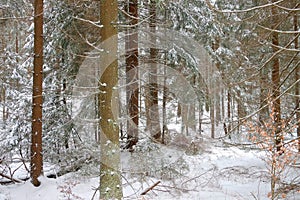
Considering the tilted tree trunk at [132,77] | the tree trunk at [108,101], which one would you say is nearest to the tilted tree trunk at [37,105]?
the tilted tree trunk at [132,77]

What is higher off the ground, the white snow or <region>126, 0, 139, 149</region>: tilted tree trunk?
<region>126, 0, 139, 149</region>: tilted tree trunk

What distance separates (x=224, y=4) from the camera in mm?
13797

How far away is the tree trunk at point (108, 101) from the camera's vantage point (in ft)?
15.9

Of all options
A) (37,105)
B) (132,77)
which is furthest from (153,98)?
(37,105)

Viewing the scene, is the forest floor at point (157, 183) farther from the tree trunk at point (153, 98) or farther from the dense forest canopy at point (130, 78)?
the tree trunk at point (153, 98)

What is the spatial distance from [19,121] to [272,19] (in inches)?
273

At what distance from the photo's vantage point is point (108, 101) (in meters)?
4.88

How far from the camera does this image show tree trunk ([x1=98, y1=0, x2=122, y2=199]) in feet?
15.9

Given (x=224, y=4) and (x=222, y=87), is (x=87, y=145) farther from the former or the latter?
(x=224, y=4)

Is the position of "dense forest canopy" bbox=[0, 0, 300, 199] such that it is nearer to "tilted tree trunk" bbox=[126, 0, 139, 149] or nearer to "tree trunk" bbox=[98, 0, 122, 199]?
"tilted tree trunk" bbox=[126, 0, 139, 149]

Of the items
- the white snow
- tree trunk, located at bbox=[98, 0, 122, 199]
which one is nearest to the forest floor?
the white snow

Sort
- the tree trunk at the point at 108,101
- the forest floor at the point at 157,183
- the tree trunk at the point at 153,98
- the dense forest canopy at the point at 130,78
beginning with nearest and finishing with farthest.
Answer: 1. the tree trunk at the point at 108,101
2. the forest floor at the point at 157,183
3. the dense forest canopy at the point at 130,78
4. the tree trunk at the point at 153,98

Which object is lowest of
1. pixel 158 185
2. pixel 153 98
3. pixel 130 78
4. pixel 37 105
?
pixel 158 185

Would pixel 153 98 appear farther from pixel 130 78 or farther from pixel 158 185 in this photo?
pixel 158 185
